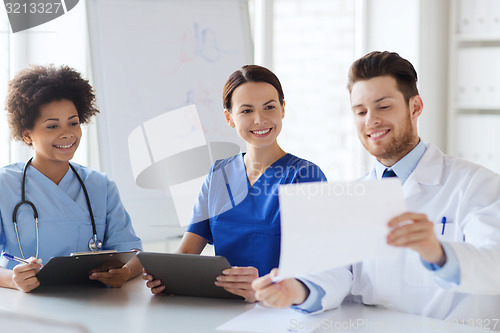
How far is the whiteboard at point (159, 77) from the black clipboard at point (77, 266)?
781 millimetres

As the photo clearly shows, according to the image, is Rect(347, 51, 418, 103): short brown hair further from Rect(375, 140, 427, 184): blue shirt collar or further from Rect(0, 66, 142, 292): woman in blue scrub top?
Rect(0, 66, 142, 292): woman in blue scrub top

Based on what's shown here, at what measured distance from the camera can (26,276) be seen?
1.55m

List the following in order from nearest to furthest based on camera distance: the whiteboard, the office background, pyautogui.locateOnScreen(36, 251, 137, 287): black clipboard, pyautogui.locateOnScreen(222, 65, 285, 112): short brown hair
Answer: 1. pyautogui.locateOnScreen(36, 251, 137, 287): black clipboard
2. pyautogui.locateOnScreen(222, 65, 285, 112): short brown hair
3. the whiteboard
4. the office background

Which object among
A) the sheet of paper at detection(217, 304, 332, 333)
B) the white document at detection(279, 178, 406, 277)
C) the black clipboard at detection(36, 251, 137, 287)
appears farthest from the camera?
the black clipboard at detection(36, 251, 137, 287)

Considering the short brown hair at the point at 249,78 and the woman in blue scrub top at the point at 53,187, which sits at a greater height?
the short brown hair at the point at 249,78

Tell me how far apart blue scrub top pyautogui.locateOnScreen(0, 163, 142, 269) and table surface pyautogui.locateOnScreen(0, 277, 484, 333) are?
198 millimetres

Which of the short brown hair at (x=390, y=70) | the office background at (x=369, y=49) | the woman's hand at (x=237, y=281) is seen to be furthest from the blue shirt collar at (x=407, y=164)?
the office background at (x=369, y=49)

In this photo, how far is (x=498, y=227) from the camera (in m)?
1.28

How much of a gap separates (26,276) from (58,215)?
0.93 feet

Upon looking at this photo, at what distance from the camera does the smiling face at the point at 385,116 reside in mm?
1521

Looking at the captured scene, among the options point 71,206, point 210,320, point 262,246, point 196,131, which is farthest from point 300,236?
point 196,131

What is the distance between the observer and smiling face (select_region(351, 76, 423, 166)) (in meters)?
1.52

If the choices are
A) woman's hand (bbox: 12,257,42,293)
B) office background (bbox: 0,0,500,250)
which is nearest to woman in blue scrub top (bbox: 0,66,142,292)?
woman's hand (bbox: 12,257,42,293)

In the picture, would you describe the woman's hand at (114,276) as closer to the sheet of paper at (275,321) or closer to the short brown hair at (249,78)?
the sheet of paper at (275,321)
